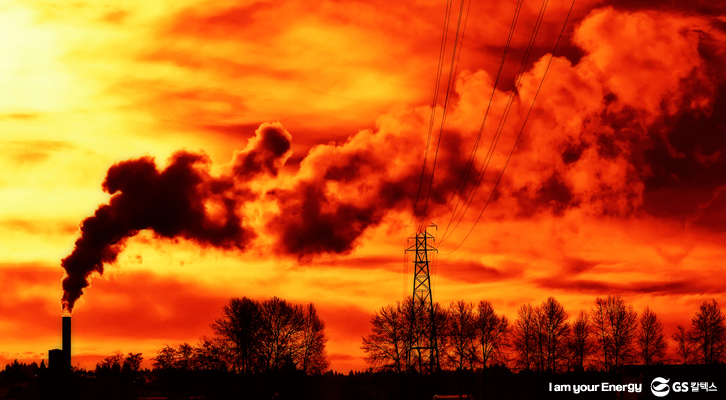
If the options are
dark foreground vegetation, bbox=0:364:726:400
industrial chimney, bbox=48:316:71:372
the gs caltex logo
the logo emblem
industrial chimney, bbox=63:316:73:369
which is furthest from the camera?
dark foreground vegetation, bbox=0:364:726:400

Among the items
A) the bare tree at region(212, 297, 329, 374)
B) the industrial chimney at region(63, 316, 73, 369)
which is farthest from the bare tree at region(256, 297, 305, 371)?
the industrial chimney at region(63, 316, 73, 369)

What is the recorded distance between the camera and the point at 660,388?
87.8 meters

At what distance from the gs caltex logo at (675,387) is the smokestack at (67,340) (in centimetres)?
5554

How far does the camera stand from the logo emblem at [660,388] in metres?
87.6

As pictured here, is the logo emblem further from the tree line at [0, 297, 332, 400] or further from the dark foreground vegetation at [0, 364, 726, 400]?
the tree line at [0, 297, 332, 400]

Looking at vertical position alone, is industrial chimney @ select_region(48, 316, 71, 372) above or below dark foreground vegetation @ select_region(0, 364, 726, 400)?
above

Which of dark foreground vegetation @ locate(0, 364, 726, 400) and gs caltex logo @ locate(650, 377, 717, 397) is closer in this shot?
gs caltex logo @ locate(650, 377, 717, 397)

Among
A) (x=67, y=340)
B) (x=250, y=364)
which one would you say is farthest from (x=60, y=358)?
(x=250, y=364)

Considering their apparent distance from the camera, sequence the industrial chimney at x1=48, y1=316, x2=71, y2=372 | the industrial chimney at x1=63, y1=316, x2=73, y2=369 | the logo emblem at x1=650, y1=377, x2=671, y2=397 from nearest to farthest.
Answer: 1. the industrial chimney at x1=48, y1=316, x2=71, y2=372
2. the industrial chimney at x1=63, y1=316, x2=73, y2=369
3. the logo emblem at x1=650, y1=377, x2=671, y2=397

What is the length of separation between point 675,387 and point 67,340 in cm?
5699

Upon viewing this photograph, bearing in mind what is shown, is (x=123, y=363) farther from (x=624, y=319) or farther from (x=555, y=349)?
(x=624, y=319)

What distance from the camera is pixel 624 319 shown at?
11281 centimetres

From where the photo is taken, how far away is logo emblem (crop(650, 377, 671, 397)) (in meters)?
87.6

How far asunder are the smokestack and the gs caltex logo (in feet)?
182
